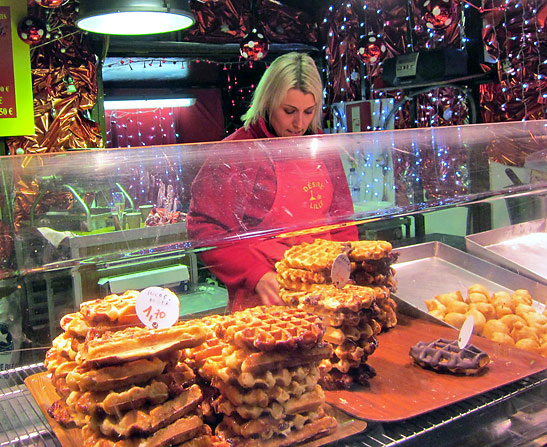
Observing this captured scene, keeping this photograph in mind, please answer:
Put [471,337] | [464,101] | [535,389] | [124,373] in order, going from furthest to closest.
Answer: [464,101], [471,337], [535,389], [124,373]

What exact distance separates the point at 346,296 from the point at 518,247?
0.93m

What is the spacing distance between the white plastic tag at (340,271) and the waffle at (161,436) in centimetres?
53

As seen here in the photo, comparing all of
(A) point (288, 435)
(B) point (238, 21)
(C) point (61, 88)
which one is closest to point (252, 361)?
(A) point (288, 435)

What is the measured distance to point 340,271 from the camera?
1.42 meters

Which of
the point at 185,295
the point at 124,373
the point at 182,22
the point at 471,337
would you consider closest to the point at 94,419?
the point at 124,373

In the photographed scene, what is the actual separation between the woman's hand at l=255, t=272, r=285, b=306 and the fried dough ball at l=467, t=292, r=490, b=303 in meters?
0.63

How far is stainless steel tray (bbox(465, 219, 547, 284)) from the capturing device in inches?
72.4

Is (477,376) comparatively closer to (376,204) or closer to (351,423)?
(351,423)

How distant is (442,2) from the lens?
176 inches

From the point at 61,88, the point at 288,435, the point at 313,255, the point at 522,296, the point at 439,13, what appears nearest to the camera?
the point at 288,435

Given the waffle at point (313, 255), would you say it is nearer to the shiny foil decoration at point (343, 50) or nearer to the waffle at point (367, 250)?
the waffle at point (367, 250)

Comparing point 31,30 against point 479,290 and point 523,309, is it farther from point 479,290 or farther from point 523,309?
point 523,309

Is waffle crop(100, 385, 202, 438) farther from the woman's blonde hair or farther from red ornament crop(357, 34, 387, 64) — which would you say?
red ornament crop(357, 34, 387, 64)

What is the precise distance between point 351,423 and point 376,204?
2.51 feet
